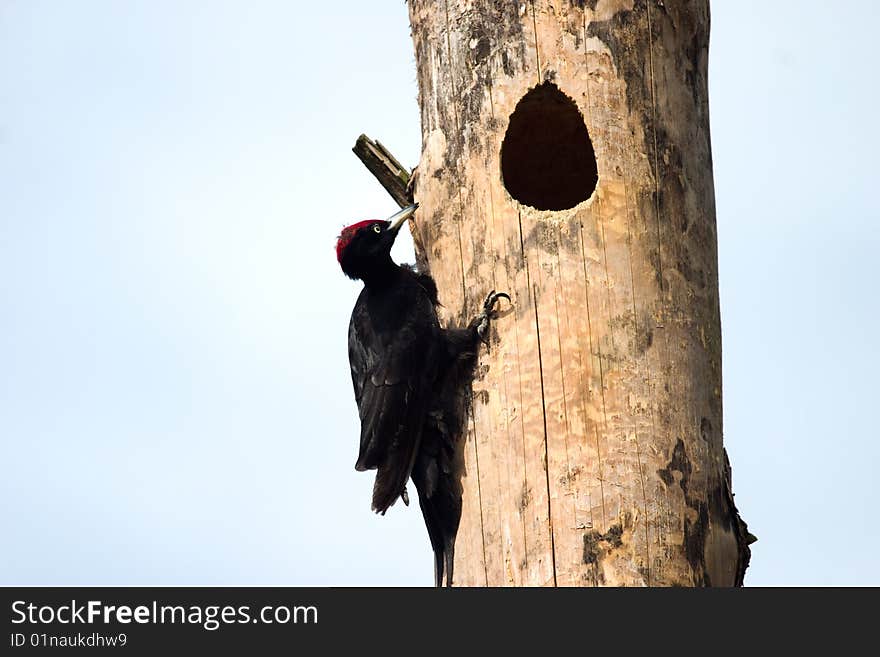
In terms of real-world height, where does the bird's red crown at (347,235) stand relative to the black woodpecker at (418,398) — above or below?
above

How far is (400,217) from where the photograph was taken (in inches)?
244

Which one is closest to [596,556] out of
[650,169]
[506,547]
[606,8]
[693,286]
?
[506,547]

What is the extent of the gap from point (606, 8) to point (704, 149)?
24.1 inches

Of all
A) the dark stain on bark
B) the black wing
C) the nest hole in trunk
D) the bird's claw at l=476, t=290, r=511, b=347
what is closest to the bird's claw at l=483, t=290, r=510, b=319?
the bird's claw at l=476, t=290, r=511, b=347

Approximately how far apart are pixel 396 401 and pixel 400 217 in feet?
2.56

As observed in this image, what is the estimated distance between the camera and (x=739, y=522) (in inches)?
217

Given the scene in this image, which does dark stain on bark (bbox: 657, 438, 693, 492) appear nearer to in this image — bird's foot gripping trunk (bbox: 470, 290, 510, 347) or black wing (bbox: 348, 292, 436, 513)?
bird's foot gripping trunk (bbox: 470, 290, 510, 347)

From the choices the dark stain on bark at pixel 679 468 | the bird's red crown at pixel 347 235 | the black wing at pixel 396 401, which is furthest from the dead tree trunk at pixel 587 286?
the bird's red crown at pixel 347 235

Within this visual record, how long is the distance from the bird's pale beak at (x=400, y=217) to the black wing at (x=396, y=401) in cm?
33

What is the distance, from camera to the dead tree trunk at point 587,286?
515 centimetres

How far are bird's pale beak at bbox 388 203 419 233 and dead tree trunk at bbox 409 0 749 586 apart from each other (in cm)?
16

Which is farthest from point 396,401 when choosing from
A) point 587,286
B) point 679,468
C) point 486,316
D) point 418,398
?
point 679,468

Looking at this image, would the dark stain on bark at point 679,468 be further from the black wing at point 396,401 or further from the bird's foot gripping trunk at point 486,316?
the black wing at point 396,401
